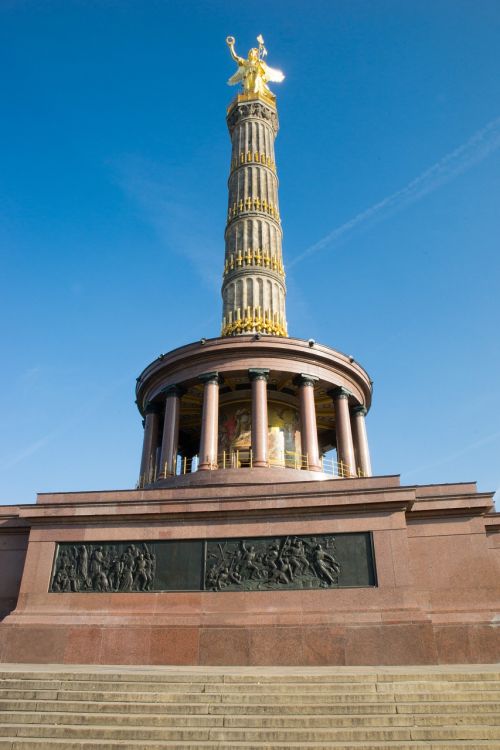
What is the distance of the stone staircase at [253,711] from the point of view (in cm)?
713

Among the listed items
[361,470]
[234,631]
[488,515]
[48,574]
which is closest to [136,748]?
[234,631]

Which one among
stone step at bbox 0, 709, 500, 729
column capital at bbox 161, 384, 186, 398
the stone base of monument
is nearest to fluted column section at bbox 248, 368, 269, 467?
column capital at bbox 161, 384, 186, 398

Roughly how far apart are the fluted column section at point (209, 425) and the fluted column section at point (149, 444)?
3.11 m

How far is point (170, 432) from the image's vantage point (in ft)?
67.9

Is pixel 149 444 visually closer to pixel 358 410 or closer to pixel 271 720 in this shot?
pixel 358 410

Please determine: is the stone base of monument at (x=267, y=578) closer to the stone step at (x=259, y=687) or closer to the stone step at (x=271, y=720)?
the stone step at (x=259, y=687)

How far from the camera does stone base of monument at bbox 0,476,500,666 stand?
488 inches

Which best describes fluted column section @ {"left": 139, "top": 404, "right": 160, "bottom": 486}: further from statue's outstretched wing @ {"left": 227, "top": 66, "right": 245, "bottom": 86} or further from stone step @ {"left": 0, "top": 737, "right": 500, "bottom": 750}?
statue's outstretched wing @ {"left": 227, "top": 66, "right": 245, "bottom": 86}

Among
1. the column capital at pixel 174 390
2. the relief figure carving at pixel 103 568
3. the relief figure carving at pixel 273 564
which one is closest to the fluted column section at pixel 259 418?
the column capital at pixel 174 390

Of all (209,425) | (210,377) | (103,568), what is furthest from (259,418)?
(103,568)

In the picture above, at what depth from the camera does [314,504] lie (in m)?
13.6

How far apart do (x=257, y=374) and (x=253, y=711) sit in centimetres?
1322

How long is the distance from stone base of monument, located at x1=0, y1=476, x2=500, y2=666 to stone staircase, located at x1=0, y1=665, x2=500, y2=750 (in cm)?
335

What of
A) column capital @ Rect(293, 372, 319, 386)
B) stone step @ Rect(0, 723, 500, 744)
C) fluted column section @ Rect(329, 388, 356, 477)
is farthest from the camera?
fluted column section @ Rect(329, 388, 356, 477)
